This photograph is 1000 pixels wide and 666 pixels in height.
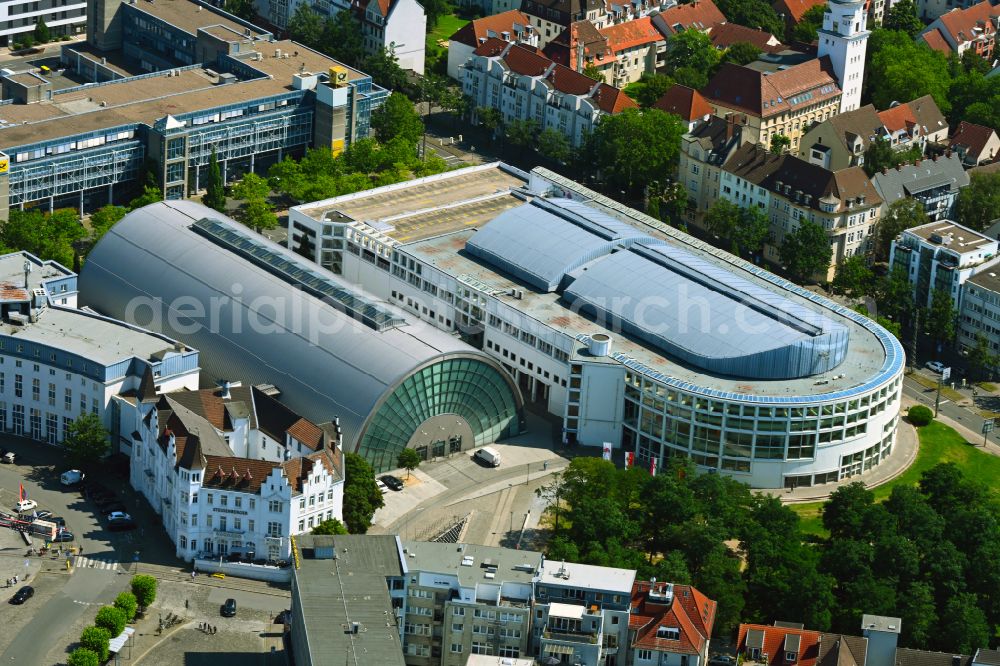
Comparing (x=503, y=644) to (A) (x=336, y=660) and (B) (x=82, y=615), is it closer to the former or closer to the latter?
(A) (x=336, y=660)

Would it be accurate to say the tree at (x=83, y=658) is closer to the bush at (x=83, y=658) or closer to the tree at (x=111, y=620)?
the bush at (x=83, y=658)

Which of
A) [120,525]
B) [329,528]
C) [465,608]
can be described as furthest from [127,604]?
[465,608]

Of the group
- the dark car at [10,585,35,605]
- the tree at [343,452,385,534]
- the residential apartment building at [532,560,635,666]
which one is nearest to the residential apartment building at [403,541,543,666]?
the residential apartment building at [532,560,635,666]

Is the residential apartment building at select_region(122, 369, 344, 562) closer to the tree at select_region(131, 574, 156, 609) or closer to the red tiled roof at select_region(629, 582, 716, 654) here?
the tree at select_region(131, 574, 156, 609)

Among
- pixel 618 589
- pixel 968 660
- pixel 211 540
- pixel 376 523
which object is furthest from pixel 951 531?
pixel 211 540

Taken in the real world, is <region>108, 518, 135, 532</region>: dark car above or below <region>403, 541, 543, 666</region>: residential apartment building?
below

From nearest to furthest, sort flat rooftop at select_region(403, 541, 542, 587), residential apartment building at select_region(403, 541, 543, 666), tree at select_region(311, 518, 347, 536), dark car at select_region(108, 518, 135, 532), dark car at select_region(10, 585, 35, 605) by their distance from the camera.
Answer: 1. residential apartment building at select_region(403, 541, 543, 666)
2. flat rooftop at select_region(403, 541, 542, 587)
3. dark car at select_region(10, 585, 35, 605)
4. tree at select_region(311, 518, 347, 536)
5. dark car at select_region(108, 518, 135, 532)

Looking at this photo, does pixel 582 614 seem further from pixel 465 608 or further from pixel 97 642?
pixel 97 642
